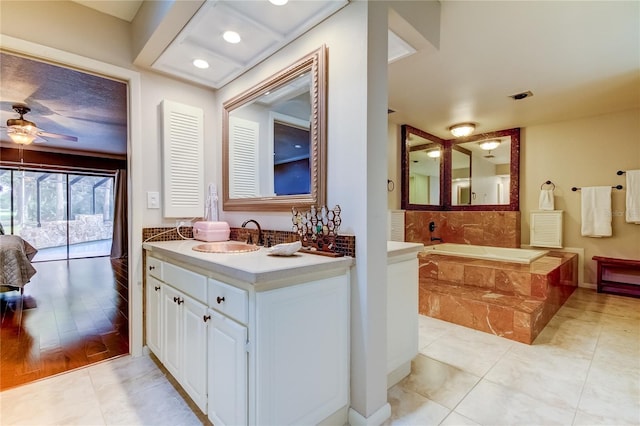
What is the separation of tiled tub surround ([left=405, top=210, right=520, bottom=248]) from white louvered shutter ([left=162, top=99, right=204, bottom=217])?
2.94 metres

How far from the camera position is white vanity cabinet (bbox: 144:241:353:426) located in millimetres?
1115

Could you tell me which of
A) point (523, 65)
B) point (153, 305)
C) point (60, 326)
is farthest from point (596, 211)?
point (60, 326)

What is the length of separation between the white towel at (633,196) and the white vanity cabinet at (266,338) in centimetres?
430

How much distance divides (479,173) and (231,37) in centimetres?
431

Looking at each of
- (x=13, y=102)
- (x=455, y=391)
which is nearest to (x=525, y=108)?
(x=455, y=391)

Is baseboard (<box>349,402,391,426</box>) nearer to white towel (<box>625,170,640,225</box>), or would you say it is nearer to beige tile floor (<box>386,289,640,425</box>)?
beige tile floor (<box>386,289,640,425</box>)

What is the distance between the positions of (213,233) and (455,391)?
6.25 feet

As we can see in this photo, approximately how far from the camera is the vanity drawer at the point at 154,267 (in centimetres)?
190

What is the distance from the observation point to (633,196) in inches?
139

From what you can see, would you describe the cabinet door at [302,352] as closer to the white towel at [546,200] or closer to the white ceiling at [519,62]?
the white ceiling at [519,62]

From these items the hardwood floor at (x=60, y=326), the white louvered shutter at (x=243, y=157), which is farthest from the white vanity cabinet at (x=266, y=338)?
the hardwood floor at (x=60, y=326)

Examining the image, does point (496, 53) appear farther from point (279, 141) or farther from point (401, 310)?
point (401, 310)

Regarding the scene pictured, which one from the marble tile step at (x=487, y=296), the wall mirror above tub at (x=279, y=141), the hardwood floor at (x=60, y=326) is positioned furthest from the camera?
the marble tile step at (x=487, y=296)

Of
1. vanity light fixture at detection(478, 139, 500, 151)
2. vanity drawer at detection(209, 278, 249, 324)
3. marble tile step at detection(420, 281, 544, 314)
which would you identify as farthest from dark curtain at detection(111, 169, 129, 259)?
vanity light fixture at detection(478, 139, 500, 151)
